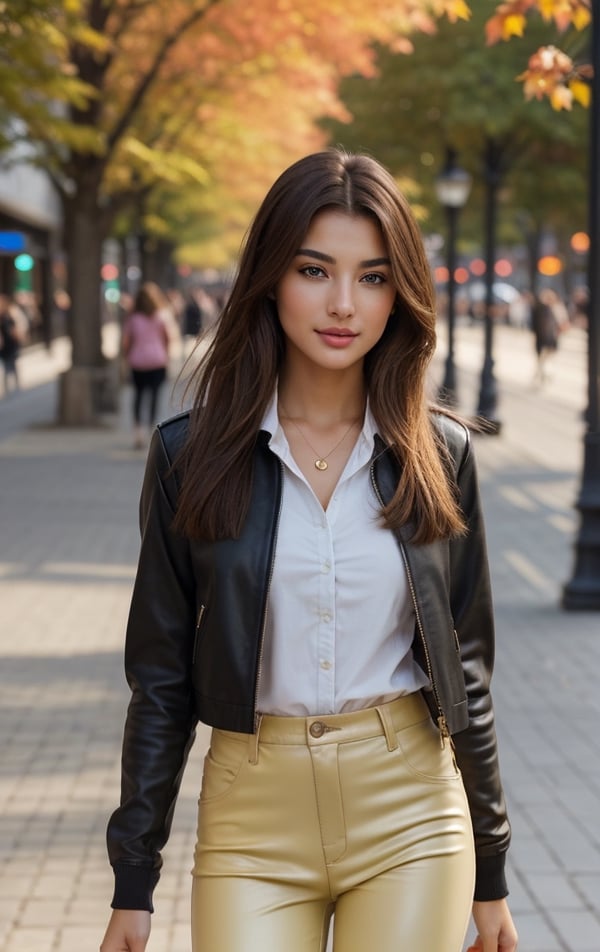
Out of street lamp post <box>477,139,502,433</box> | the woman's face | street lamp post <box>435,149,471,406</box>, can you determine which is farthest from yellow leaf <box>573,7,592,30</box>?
street lamp post <box>435,149,471,406</box>

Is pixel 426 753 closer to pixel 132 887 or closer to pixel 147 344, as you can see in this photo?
pixel 132 887

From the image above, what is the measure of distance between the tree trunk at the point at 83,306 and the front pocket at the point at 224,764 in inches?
790

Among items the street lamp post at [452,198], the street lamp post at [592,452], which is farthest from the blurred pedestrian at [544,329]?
the street lamp post at [592,452]

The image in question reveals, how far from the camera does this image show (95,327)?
23.6 m

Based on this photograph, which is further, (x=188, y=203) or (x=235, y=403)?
(x=188, y=203)

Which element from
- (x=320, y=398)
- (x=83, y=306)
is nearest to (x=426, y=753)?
(x=320, y=398)

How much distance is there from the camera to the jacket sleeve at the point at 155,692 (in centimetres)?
265

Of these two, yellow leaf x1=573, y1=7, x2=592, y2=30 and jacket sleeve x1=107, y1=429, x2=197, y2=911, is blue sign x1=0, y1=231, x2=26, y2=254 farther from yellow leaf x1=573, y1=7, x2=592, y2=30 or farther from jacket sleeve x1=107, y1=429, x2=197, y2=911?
jacket sleeve x1=107, y1=429, x2=197, y2=911

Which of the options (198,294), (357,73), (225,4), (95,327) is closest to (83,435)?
(95,327)

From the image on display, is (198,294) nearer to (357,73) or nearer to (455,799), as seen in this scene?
(357,73)

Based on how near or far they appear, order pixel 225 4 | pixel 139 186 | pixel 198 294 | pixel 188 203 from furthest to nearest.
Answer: pixel 198 294
pixel 188 203
pixel 139 186
pixel 225 4

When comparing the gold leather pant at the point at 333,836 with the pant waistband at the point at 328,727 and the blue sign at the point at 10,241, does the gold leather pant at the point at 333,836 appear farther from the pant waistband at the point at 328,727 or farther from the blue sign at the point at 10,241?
the blue sign at the point at 10,241

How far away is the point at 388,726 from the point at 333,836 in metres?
0.19

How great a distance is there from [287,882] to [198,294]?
43.8 meters
